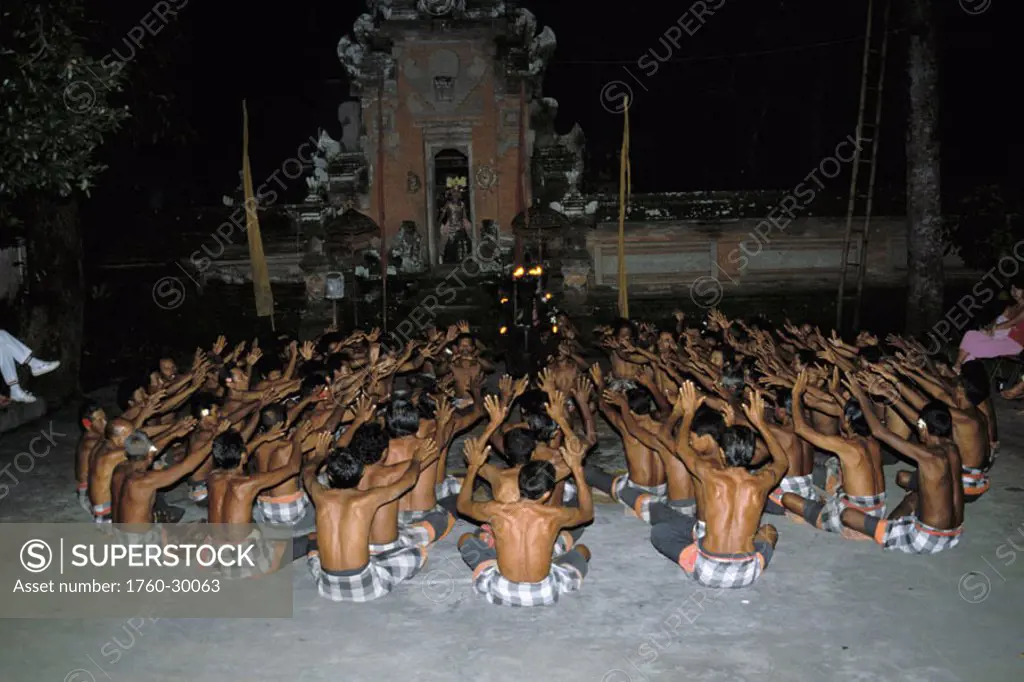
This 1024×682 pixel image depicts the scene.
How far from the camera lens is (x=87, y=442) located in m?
Result: 8.89

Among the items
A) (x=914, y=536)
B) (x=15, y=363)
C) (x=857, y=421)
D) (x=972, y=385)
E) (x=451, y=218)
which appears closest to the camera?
(x=914, y=536)

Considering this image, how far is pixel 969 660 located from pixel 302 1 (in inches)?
943

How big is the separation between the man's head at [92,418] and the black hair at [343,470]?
275 cm

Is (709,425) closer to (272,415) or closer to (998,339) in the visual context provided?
(272,415)

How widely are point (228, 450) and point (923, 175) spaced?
1332cm

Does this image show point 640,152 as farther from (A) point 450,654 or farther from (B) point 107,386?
(A) point 450,654

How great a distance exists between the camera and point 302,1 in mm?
25484

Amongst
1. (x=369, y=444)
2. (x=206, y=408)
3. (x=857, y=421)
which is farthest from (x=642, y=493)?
(x=206, y=408)

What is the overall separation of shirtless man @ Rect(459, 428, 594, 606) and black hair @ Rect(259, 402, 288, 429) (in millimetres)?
2510

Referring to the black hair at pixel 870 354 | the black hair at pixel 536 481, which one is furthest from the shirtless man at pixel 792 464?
the black hair at pixel 536 481

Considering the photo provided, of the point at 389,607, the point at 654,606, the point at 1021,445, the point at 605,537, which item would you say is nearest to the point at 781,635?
the point at 654,606

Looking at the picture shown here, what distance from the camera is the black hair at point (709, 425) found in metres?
7.53

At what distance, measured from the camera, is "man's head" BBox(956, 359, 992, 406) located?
865 centimetres

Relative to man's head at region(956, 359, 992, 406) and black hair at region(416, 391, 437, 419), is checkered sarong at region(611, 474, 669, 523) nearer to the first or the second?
black hair at region(416, 391, 437, 419)
